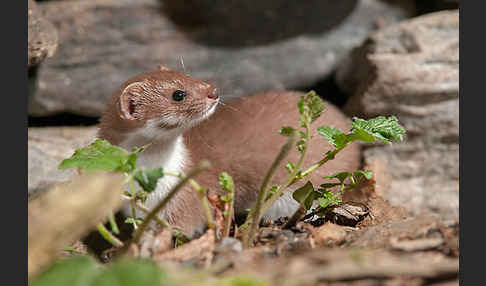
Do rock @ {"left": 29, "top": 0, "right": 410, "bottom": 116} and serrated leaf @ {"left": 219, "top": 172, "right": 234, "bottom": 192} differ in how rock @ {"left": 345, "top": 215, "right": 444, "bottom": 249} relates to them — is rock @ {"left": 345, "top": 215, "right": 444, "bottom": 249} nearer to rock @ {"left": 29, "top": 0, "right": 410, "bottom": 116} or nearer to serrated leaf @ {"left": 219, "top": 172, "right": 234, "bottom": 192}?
serrated leaf @ {"left": 219, "top": 172, "right": 234, "bottom": 192}

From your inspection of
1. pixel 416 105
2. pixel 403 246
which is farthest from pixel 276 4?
pixel 403 246

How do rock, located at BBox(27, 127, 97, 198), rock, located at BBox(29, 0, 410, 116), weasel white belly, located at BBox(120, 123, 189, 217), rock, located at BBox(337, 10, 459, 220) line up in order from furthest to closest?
rock, located at BBox(29, 0, 410, 116) < rock, located at BBox(337, 10, 459, 220) < rock, located at BBox(27, 127, 97, 198) < weasel white belly, located at BBox(120, 123, 189, 217)

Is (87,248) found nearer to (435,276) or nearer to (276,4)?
(435,276)

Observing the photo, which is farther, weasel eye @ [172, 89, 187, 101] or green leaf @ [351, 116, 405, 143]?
weasel eye @ [172, 89, 187, 101]

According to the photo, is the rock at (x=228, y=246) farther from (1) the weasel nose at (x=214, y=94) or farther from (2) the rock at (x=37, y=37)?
(2) the rock at (x=37, y=37)

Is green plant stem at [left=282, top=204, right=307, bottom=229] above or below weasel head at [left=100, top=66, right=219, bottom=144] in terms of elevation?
below

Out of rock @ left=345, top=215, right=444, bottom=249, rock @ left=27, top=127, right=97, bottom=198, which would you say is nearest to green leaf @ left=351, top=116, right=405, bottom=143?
rock @ left=345, top=215, right=444, bottom=249
